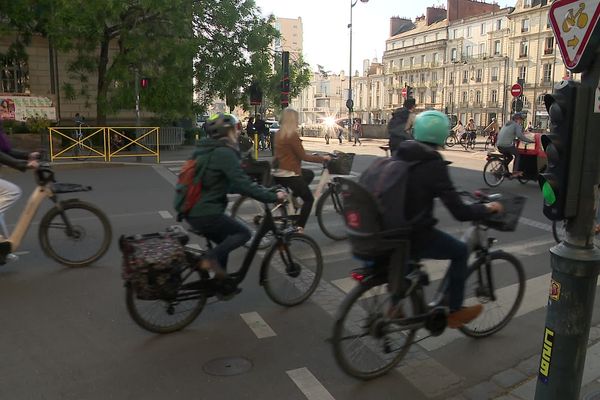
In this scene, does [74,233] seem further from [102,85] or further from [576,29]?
[102,85]

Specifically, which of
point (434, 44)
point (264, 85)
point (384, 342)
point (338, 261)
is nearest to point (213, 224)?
point (384, 342)

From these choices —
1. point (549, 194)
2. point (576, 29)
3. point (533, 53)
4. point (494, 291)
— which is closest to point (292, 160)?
point (494, 291)

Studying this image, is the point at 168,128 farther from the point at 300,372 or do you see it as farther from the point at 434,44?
the point at 434,44

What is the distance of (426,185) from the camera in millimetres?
3287

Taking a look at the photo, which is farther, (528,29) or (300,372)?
(528,29)

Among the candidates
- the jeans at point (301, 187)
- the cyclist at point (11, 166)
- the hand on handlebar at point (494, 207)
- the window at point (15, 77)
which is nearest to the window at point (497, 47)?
the window at point (15, 77)

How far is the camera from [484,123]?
250 ft

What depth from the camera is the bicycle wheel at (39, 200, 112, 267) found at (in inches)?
226

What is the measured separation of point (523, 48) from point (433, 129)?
75.0 m

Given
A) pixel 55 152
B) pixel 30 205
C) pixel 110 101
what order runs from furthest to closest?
pixel 110 101 → pixel 55 152 → pixel 30 205

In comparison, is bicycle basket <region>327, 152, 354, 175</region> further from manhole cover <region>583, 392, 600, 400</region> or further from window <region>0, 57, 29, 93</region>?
window <region>0, 57, 29, 93</region>

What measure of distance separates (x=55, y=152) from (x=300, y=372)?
58.3 feet

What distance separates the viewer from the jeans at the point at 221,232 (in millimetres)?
4160

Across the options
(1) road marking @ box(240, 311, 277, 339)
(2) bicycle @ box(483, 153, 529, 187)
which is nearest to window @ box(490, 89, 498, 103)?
(2) bicycle @ box(483, 153, 529, 187)
